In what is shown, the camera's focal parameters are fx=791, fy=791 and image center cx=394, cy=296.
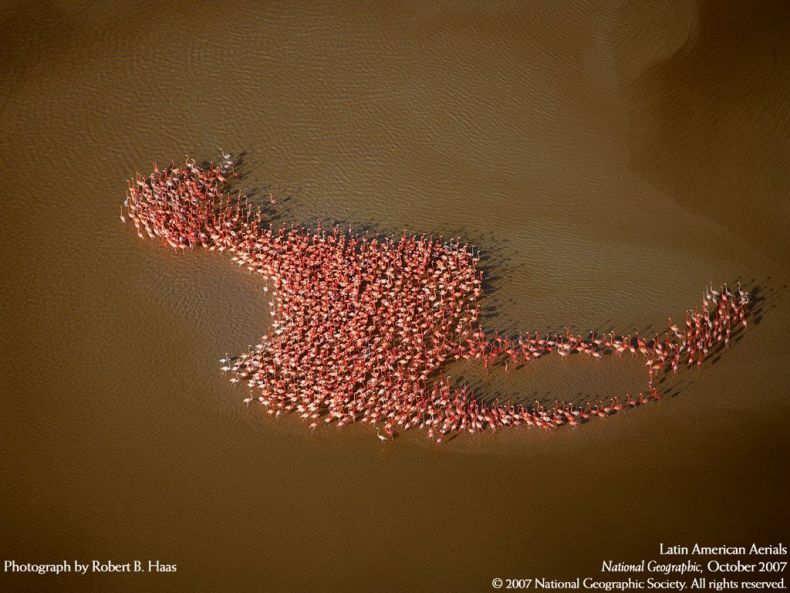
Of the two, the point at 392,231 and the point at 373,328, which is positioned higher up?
the point at 392,231

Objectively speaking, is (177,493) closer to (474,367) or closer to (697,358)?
(474,367)

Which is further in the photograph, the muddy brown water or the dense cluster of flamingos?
the dense cluster of flamingos

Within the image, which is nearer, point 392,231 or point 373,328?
point 373,328

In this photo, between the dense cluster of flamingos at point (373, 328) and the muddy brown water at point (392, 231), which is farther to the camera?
the dense cluster of flamingos at point (373, 328)

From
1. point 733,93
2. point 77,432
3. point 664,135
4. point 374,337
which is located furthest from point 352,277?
point 733,93
